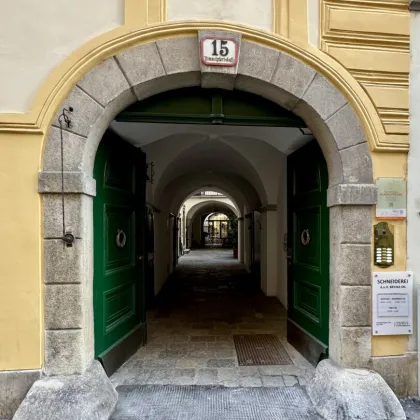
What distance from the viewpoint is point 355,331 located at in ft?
8.55

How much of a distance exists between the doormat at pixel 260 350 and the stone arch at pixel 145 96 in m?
0.80

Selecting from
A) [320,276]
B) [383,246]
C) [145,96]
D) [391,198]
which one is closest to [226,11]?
[145,96]

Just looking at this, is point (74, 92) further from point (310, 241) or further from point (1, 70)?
point (310, 241)

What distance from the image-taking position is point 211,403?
2510mm

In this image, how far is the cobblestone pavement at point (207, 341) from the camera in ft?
9.60

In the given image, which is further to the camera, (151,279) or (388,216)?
(151,279)

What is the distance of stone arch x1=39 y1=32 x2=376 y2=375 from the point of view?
2428 millimetres

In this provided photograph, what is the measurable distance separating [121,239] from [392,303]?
8.99ft

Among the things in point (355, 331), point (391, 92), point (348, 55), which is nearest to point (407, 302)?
point (355, 331)

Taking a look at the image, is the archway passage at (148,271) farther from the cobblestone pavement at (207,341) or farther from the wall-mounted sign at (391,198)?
the wall-mounted sign at (391,198)

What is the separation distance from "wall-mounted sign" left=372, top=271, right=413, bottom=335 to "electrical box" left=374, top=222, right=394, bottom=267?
110mm

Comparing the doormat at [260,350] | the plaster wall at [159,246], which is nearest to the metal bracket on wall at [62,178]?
the doormat at [260,350]

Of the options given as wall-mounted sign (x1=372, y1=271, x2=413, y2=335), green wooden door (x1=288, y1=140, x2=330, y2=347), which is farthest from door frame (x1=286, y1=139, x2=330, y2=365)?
wall-mounted sign (x1=372, y1=271, x2=413, y2=335)

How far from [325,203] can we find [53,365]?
2.84 metres
